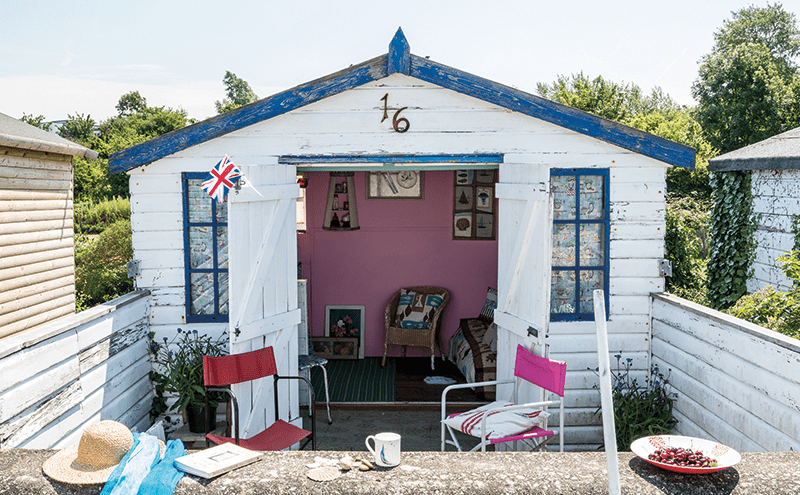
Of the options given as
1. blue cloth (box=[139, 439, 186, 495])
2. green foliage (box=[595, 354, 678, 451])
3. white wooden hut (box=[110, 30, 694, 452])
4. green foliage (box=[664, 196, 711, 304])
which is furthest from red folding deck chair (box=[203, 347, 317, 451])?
green foliage (box=[664, 196, 711, 304])

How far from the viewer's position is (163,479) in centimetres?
255

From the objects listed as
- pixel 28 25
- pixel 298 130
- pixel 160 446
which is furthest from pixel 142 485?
pixel 28 25

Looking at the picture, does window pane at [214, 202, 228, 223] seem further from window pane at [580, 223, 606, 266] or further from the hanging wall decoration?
the hanging wall decoration

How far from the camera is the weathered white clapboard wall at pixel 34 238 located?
7.10 m

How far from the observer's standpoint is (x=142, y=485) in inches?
97.7

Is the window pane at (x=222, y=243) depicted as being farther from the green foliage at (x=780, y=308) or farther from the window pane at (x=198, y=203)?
the green foliage at (x=780, y=308)

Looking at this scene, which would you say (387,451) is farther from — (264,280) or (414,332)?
(414,332)

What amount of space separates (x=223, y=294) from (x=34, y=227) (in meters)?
3.61

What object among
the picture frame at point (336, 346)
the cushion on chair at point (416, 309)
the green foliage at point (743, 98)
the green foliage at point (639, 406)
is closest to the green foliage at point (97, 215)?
the picture frame at point (336, 346)

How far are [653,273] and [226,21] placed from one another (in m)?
36.8

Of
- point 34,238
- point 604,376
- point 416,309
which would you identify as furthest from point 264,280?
point 34,238

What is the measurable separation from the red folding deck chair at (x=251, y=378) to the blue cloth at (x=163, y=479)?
155 cm

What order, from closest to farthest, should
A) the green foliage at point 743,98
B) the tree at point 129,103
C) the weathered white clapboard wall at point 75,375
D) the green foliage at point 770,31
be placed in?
the weathered white clapboard wall at point 75,375
the green foliage at point 743,98
the green foliage at point 770,31
the tree at point 129,103

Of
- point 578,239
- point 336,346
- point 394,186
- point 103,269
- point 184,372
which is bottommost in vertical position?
point 336,346
